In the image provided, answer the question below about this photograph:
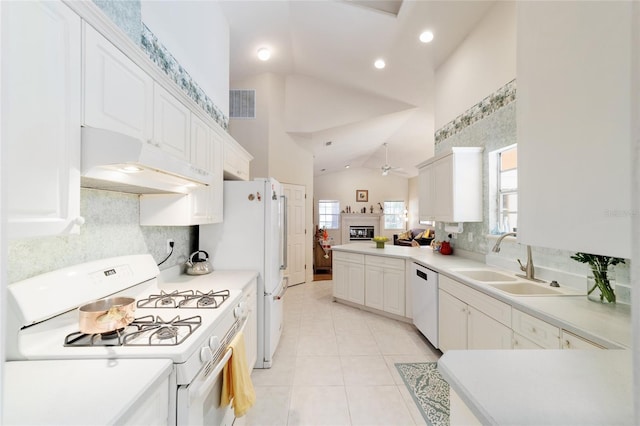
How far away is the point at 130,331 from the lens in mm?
1173

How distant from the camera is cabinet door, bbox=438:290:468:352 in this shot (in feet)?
7.40

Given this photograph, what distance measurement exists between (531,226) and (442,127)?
3309 millimetres

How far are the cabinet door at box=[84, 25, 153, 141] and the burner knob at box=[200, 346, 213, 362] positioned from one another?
0.99 metres

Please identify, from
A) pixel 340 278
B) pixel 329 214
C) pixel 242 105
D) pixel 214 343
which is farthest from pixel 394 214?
pixel 214 343

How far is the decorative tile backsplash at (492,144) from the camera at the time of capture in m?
2.03

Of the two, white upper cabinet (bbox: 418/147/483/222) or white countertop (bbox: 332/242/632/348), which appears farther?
white upper cabinet (bbox: 418/147/483/222)

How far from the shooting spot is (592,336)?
1182 mm

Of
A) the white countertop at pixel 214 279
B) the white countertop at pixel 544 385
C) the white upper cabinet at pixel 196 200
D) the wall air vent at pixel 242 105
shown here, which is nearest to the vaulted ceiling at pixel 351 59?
the wall air vent at pixel 242 105

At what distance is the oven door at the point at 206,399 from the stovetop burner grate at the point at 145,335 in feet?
0.59

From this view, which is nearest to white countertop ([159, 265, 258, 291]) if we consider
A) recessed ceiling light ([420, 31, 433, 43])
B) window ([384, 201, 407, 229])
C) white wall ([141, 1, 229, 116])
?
white wall ([141, 1, 229, 116])

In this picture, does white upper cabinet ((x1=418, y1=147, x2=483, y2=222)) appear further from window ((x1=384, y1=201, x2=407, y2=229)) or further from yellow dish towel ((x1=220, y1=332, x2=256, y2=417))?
window ((x1=384, y1=201, x2=407, y2=229))

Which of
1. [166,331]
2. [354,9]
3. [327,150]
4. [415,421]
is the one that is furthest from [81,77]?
[327,150]

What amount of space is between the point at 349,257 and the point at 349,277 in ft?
0.97

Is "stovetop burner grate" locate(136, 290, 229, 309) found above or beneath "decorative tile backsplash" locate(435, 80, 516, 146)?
beneath
